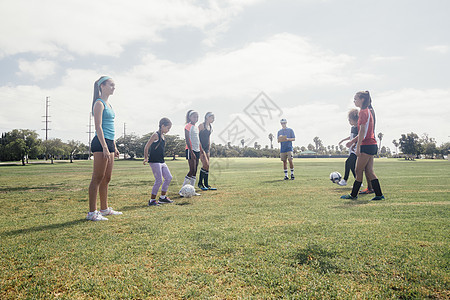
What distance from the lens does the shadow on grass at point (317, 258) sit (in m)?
2.57

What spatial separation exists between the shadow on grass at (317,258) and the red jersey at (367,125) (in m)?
4.44

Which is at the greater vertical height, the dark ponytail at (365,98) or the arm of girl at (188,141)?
the dark ponytail at (365,98)

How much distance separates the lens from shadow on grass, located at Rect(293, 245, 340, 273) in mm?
2574

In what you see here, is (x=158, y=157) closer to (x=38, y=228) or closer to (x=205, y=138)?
(x=38, y=228)

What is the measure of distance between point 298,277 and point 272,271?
0.82 ft

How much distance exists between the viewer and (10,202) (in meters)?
6.93

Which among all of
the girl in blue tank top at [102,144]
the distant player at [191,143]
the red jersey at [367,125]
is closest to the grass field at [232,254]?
the girl in blue tank top at [102,144]

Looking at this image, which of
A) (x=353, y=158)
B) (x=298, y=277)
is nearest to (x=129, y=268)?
(x=298, y=277)

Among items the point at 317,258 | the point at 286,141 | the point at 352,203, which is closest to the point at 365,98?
the point at 352,203

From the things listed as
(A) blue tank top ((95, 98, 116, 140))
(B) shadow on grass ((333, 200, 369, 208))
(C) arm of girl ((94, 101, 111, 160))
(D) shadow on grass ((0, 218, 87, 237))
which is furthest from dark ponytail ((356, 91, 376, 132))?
(D) shadow on grass ((0, 218, 87, 237))

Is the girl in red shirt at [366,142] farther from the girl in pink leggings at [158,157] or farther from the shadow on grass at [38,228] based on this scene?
the shadow on grass at [38,228]

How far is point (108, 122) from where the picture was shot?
5.15m

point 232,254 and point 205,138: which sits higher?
point 205,138

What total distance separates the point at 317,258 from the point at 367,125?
4.87m
